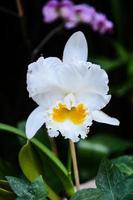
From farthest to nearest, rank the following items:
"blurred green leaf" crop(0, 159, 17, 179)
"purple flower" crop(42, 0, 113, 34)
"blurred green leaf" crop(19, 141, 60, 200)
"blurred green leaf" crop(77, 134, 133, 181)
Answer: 1. "blurred green leaf" crop(77, 134, 133, 181)
2. "purple flower" crop(42, 0, 113, 34)
3. "blurred green leaf" crop(0, 159, 17, 179)
4. "blurred green leaf" crop(19, 141, 60, 200)

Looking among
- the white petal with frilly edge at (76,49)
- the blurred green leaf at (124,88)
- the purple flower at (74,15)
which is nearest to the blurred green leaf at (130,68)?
the blurred green leaf at (124,88)

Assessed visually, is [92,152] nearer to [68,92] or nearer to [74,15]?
[74,15]

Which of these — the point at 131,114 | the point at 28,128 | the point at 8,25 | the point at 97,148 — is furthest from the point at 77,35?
the point at 131,114

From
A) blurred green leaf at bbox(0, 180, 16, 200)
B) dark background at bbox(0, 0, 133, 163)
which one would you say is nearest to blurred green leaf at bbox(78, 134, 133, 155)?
dark background at bbox(0, 0, 133, 163)

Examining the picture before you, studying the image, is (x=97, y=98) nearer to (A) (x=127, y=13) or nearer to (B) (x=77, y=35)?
(B) (x=77, y=35)

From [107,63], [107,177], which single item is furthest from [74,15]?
[107,177]

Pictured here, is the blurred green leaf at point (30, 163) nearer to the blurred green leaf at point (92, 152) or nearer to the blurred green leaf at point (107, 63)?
the blurred green leaf at point (92, 152)

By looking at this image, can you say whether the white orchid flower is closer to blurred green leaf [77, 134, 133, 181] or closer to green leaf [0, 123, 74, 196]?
green leaf [0, 123, 74, 196]
